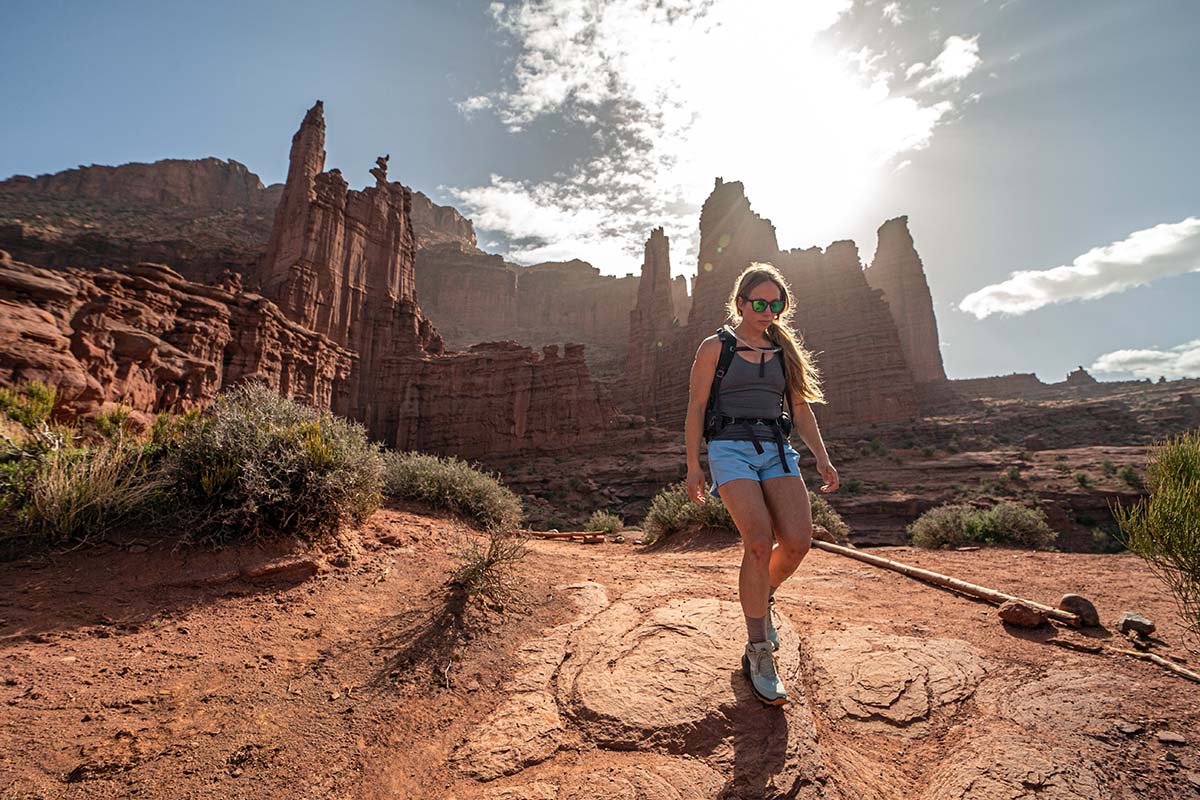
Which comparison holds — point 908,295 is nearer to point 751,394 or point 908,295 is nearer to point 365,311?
point 365,311

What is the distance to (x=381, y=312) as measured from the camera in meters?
41.1

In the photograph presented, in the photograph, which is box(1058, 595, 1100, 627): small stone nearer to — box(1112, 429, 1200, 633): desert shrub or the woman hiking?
box(1112, 429, 1200, 633): desert shrub

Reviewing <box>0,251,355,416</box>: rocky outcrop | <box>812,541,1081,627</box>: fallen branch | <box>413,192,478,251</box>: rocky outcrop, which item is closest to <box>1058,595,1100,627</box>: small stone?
<box>812,541,1081,627</box>: fallen branch

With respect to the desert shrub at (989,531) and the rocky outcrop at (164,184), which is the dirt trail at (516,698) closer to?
the desert shrub at (989,531)

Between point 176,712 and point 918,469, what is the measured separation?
1432 inches

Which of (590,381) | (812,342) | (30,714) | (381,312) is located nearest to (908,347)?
(812,342)

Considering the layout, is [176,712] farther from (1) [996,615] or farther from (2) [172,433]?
(1) [996,615]

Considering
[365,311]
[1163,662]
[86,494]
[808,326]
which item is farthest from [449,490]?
[808,326]

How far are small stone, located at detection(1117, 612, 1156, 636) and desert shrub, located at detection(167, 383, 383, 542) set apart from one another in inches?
245

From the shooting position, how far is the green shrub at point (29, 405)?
300 inches

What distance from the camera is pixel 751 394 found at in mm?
2945

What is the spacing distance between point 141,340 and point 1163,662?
2389 cm

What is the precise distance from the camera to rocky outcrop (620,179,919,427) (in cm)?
5150

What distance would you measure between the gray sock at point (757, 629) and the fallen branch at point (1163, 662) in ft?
8.04
